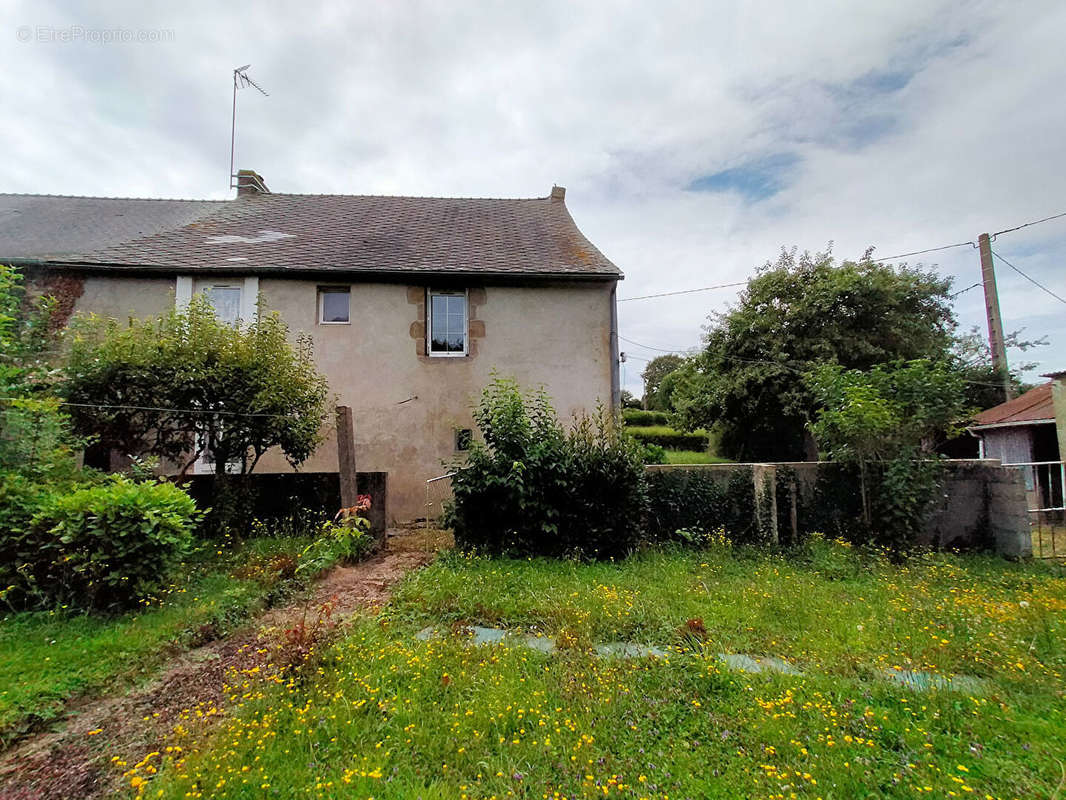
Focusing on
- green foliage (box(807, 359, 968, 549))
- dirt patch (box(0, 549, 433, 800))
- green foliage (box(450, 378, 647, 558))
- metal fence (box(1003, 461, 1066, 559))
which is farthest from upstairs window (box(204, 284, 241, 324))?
metal fence (box(1003, 461, 1066, 559))

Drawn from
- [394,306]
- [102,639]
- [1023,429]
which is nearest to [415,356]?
[394,306]

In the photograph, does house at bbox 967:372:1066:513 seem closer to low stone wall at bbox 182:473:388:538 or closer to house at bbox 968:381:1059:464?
house at bbox 968:381:1059:464

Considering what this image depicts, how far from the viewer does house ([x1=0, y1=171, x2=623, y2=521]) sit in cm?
878

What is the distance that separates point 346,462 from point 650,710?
5.05 m

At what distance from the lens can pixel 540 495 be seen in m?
6.23

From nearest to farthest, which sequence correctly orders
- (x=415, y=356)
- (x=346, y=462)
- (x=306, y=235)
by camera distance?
1. (x=346, y=462)
2. (x=415, y=356)
3. (x=306, y=235)

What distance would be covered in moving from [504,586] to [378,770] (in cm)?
279

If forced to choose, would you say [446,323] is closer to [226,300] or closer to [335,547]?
[226,300]

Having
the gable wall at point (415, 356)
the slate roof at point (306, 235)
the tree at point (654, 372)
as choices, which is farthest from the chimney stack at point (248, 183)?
the tree at point (654, 372)

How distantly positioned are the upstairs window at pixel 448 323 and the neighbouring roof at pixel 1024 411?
1318 cm

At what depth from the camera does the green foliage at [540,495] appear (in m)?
6.20

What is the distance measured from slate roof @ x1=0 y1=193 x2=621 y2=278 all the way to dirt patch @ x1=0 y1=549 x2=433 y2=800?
23.4ft

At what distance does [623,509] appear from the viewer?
6387 mm

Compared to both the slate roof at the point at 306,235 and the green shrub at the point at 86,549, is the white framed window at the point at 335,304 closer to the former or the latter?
the slate roof at the point at 306,235
